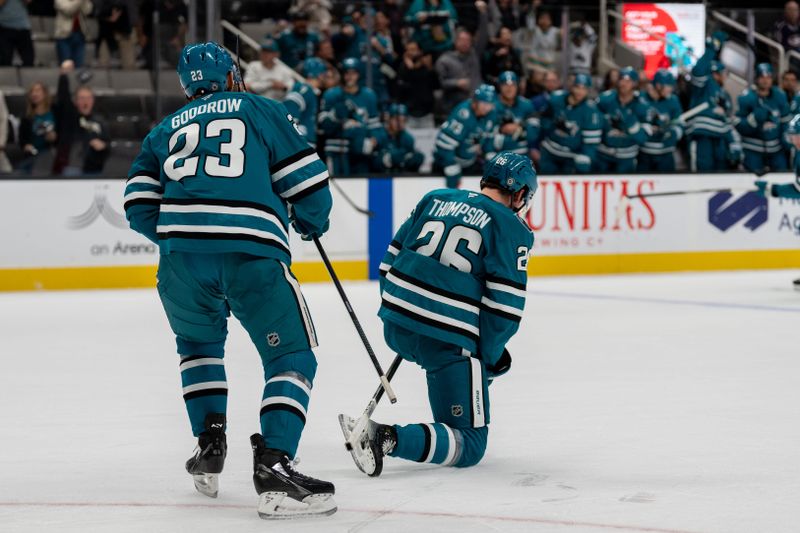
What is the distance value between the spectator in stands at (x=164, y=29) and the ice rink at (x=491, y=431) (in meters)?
3.73

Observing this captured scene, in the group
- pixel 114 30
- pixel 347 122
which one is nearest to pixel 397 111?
pixel 347 122

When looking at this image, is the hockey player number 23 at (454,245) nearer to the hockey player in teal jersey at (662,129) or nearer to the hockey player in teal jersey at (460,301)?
the hockey player in teal jersey at (460,301)

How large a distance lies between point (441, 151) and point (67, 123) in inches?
127

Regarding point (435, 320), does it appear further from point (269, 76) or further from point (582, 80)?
point (582, 80)

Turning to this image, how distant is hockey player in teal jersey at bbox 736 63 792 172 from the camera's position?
44.8ft

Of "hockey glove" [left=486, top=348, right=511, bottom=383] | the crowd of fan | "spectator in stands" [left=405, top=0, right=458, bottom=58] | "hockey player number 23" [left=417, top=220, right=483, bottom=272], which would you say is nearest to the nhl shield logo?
"hockey player number 23" [left=417, top=220, right=483, bottom=272]

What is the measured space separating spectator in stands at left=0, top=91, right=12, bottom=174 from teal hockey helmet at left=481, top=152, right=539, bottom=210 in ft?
23.9

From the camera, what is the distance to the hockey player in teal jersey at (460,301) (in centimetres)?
419

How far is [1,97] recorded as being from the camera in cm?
1116

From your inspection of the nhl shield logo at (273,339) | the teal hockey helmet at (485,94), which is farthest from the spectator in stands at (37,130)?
the nhl shield logo at (273,339)

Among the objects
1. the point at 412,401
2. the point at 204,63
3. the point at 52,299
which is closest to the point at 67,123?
the point at 52,299

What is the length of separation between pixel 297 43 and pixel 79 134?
255 centimetres

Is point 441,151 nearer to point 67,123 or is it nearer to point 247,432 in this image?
point 67,123

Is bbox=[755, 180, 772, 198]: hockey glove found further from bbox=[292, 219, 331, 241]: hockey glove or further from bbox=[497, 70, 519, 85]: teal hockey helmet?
bbox=[292, 219, 331, 241]: hockey glove
